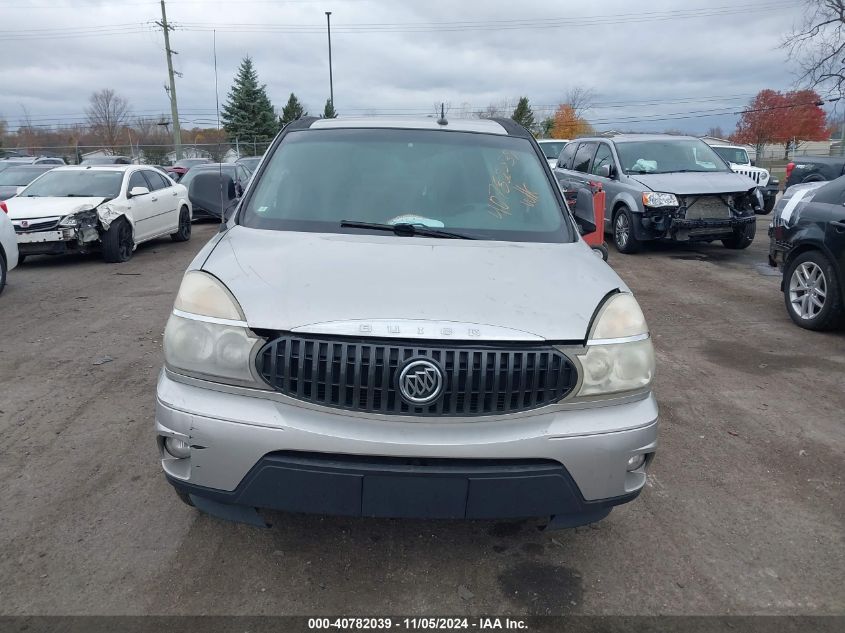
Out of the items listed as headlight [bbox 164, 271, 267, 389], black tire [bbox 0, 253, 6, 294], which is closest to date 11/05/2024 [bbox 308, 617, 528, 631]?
headlight [bbox 164, 271, 267, 389]

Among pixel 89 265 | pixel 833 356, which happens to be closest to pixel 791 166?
pixel 833 356

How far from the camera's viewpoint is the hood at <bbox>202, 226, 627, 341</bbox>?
7.97ft

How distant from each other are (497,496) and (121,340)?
4.96m

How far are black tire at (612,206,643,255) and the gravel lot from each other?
6062 mm

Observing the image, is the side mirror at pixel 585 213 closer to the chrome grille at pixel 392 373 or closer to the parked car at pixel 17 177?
the chrome grille at pixel 392 373

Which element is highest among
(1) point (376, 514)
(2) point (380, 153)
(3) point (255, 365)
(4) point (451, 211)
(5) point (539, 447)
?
(2) point (380, 153)

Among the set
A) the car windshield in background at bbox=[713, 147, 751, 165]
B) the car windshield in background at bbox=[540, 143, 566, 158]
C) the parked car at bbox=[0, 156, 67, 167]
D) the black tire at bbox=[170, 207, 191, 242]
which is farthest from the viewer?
the parked car at bbox=[0, 156, 67, 167]

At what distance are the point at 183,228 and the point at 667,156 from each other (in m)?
9.36

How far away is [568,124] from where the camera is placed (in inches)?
2355

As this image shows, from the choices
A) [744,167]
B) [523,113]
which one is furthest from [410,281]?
[523,113]

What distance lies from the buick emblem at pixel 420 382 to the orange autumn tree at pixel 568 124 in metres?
58.9

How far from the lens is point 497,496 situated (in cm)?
236

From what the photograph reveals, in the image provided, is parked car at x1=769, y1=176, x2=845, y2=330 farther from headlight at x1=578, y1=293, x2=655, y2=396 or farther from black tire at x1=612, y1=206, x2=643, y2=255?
headlight at x1=578, y1=293, x2=655, y2=396

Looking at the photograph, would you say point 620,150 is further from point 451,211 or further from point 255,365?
point 255,365
